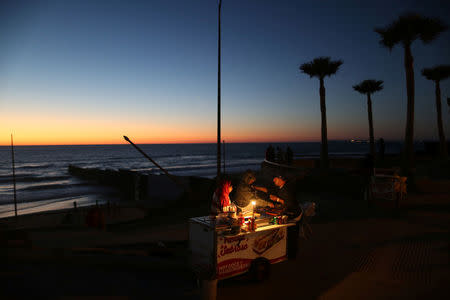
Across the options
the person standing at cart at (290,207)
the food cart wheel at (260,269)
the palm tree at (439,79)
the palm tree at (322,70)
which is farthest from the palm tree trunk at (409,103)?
the palm tree at (439,79)

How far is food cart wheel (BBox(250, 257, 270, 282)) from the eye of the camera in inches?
223

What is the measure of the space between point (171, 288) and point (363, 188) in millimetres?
12660

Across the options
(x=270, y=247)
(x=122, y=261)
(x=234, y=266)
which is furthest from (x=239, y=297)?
(x=122, y=261)

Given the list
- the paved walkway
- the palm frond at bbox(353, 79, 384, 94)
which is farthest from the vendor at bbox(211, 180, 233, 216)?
the palm frond at bbox(353, 79, 384, 94)

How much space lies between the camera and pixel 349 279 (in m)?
5.94

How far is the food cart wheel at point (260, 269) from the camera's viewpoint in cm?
565

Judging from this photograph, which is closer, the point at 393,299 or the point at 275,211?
the point at 393,299

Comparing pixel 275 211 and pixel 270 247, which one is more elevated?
pixel 275 211

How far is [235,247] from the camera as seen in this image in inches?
209

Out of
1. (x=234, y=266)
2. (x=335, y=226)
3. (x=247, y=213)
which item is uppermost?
(x=247, y=213)

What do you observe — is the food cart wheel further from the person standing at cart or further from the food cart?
the person standing at cart

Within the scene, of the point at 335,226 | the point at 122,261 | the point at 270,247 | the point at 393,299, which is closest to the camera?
the point at 393,299

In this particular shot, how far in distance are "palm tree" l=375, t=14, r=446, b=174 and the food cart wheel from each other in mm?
14611

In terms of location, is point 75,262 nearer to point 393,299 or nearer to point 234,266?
point 234,266
